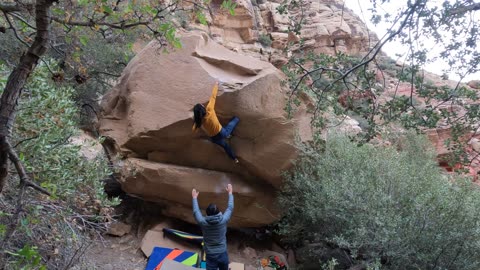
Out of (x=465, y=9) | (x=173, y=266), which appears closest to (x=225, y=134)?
(x=173, y=266)

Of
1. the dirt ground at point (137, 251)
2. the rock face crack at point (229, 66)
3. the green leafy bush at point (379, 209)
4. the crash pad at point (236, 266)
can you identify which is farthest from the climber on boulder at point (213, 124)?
the dirt ground at point (137, 251)

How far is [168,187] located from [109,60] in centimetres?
573

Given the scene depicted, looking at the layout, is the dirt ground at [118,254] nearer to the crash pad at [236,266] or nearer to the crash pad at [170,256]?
the crash pad at [170,256]

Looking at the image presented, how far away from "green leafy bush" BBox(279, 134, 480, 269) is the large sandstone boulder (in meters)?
0.72

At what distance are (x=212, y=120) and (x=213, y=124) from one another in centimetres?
8

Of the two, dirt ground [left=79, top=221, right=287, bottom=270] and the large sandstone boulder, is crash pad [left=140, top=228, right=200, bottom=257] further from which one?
the large sandstone boulder

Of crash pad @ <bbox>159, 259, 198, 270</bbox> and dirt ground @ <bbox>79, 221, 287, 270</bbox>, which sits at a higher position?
crash pad @ <bbox>159, 259, 198, 270</bbox>

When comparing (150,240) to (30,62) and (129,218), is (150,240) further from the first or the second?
(30,62)

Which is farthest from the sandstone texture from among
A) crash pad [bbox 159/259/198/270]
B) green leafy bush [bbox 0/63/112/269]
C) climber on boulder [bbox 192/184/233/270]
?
green leafy bush [bbox 0/63/112/269]

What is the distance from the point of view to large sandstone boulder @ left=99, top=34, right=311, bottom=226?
22.1 feet

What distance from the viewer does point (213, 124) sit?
6195 millimetres

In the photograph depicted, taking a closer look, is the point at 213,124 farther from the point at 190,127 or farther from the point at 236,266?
the point at 236,266

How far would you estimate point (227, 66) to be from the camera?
7.19m

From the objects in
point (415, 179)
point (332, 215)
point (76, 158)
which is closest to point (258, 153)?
point (332, 215)
